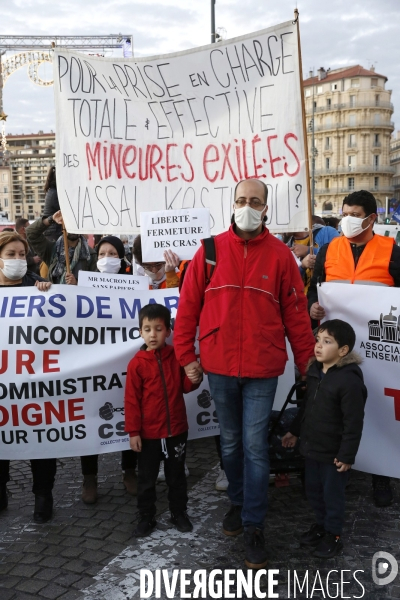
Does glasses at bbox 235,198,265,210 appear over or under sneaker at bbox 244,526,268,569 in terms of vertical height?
over

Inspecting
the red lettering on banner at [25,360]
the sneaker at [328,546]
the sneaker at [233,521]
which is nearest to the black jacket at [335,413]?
the sneaker at [328,546]

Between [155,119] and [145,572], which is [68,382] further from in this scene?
[155,119]

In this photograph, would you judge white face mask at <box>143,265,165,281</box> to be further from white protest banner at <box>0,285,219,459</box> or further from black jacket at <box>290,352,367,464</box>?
black jacket at <box>290,352,367,464</box>

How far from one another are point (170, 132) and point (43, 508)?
2.85 metres

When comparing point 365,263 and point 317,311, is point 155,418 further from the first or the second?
point 365,263

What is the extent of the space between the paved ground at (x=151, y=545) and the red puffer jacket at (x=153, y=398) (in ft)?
2.11

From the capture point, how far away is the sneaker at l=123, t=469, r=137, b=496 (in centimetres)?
426

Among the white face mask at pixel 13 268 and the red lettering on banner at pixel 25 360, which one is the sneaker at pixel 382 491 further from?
the white face mask at pixel 13 268

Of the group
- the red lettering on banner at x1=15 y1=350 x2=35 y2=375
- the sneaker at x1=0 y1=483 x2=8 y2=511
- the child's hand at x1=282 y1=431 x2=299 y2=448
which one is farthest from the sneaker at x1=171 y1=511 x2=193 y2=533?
the red lettering on banner at x1=15 y1=350 x2=35 y2=375

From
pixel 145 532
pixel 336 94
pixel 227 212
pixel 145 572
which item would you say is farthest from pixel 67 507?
pixel 336 94

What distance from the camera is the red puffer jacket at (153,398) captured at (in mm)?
3654

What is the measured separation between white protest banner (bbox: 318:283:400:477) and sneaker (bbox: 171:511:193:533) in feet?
3.99

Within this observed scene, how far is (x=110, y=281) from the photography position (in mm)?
4430

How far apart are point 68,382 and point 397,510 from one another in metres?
2.32
